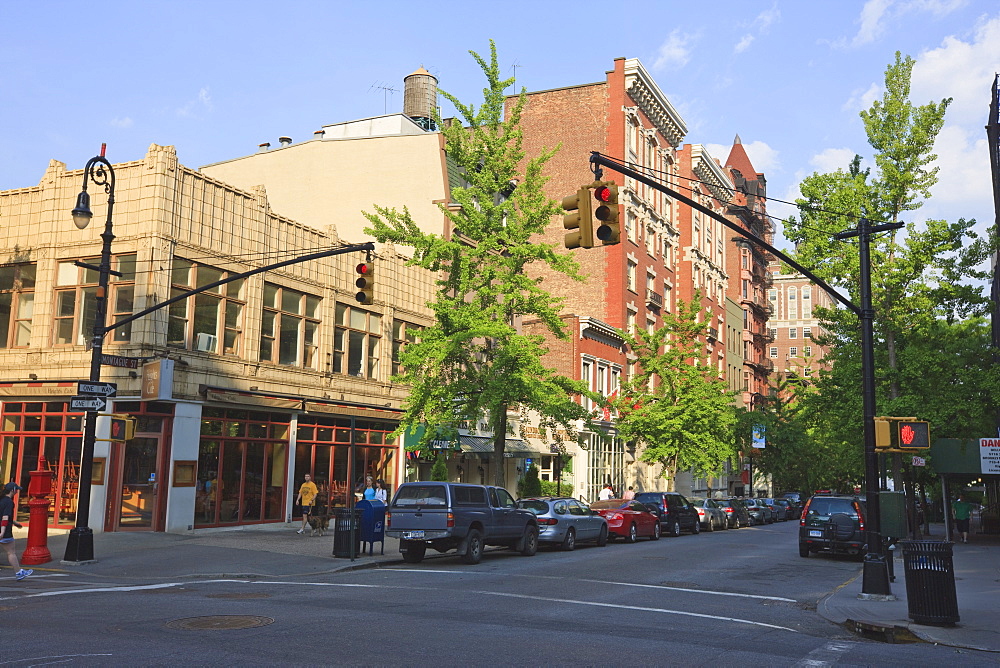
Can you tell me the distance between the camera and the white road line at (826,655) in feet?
30.7

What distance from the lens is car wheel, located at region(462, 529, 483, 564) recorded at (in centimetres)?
1995

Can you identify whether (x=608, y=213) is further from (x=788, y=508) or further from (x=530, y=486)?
(x=788, y=508)

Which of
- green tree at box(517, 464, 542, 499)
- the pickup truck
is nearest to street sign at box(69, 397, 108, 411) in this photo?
the pickup truck

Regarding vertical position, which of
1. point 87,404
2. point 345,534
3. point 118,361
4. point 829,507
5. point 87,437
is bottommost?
point 345,534

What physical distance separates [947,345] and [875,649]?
73.5 ft

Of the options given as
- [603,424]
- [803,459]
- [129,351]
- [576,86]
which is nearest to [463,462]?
[603,424]

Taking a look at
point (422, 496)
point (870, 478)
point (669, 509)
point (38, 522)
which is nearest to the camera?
point (870, 478)

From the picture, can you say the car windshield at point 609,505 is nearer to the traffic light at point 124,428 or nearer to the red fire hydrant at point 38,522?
the traffic light at point 124,428

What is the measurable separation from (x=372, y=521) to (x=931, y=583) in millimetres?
12714

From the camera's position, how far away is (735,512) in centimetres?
4284

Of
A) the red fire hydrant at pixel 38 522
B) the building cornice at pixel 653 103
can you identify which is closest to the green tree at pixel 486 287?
the red fire hydrant at pixel 38 522

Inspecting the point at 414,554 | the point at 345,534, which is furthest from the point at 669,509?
the point at 345,534

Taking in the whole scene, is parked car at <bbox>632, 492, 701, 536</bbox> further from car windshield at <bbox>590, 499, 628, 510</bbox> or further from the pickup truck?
the pickup truck

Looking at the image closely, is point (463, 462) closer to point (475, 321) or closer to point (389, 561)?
point (475, 321)
